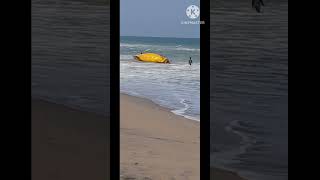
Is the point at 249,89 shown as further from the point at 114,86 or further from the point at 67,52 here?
the point at 67,52

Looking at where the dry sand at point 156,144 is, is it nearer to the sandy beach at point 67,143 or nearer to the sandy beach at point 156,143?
the sandy beach at point 156,143

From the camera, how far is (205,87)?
3295mm

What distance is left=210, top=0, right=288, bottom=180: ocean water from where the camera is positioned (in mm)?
3270

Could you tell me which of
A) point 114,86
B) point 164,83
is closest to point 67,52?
point 114,86

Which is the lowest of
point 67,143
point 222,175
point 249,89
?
point 222,175

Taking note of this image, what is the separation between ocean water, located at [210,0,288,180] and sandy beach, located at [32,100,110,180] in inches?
32.4

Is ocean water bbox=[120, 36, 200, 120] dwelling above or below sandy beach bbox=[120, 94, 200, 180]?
above

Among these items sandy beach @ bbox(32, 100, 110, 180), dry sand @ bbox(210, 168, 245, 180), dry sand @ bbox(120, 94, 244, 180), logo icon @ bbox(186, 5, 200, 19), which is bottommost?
dry sand @ bbox(120, 94, 244, 180)

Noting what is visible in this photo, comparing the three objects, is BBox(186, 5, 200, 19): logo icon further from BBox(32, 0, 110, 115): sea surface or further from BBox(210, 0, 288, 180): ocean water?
BBox(32, 0, 110, 115): sea surface

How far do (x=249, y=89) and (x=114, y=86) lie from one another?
0.96 m

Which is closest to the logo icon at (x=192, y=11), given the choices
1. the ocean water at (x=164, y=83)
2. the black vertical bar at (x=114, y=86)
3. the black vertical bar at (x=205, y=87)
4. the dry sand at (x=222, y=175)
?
the black vertical bar at (x=205, y=87)

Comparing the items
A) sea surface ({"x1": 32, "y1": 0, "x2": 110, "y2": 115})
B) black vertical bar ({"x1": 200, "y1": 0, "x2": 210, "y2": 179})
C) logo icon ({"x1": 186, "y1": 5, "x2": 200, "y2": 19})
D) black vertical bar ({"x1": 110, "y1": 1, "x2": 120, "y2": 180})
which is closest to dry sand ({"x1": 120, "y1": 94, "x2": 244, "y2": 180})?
black vertical bar ({"x1": 200, "y1": 0, "x2": 210, "y2": 179})

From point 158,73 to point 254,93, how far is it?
21.5ft
